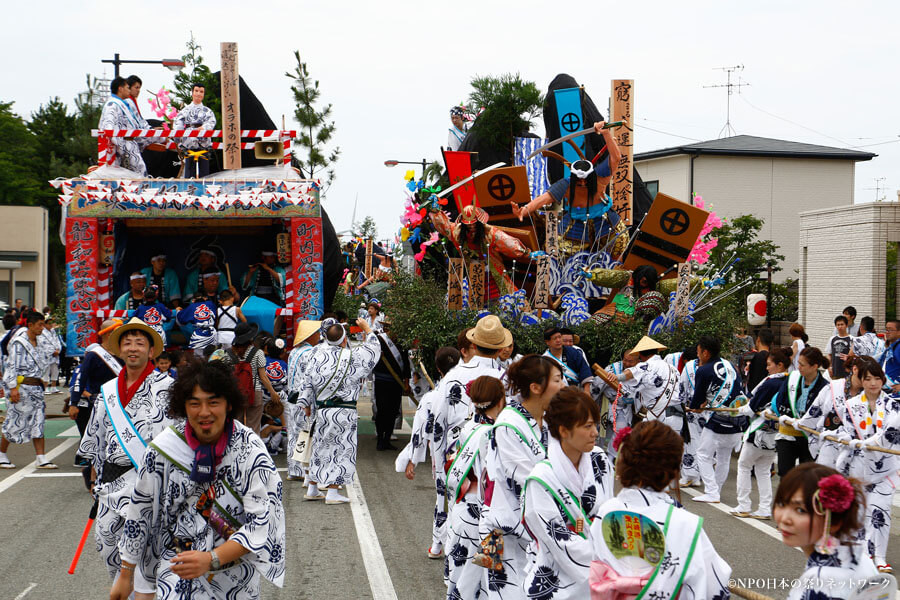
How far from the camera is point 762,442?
875cm

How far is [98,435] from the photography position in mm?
5168

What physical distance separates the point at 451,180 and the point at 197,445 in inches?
448

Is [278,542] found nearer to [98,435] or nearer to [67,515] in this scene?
[98,435]

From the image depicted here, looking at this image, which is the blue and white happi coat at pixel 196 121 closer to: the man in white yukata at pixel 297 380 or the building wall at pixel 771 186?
the man in white yukata at pixel 297 380

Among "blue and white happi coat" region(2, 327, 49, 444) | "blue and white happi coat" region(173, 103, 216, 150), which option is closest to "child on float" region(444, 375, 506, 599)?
"blue and white happi coat" region(2, 327, 49, 444)

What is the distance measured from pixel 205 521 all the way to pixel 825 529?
2279mm

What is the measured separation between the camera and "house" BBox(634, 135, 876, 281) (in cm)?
3791

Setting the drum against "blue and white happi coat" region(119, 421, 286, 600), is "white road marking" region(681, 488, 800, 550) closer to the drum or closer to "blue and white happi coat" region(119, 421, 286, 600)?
"blue and white happi coat" region(119, 421, 286, 600)

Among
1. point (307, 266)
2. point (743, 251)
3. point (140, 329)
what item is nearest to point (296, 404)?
point (307, 266)

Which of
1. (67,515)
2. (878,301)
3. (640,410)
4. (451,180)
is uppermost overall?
(451,180)

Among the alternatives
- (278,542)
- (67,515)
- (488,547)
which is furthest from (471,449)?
(67,515)

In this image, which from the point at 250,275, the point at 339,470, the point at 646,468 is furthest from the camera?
the point at 250,275

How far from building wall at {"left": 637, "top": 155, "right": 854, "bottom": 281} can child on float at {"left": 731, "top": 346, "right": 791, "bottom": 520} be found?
3013 centimetres

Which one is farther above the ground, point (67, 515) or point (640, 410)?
point (640, 410)
